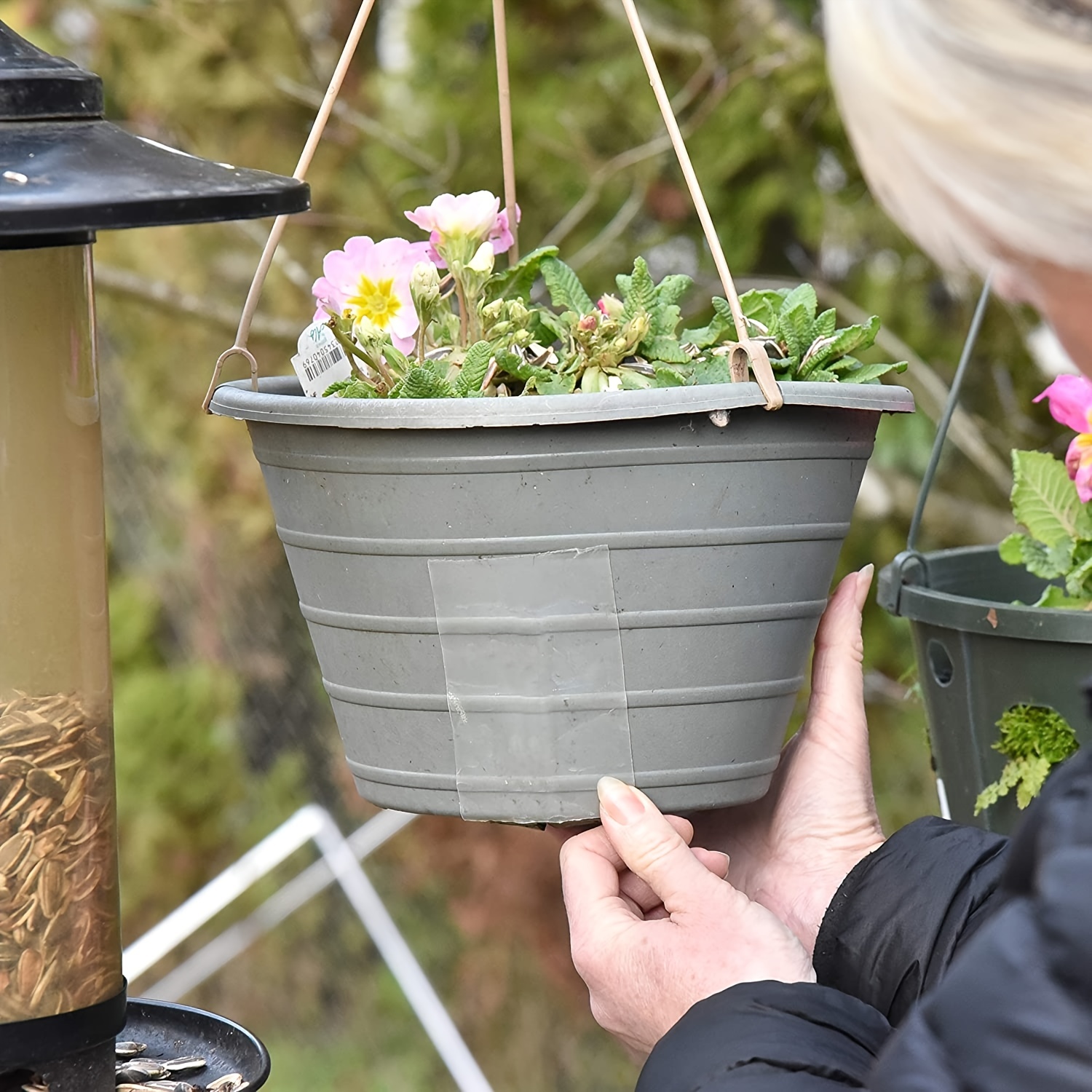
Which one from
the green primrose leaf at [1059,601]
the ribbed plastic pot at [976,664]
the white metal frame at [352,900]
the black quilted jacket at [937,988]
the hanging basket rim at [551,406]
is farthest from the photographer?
the white metal frame at [352,900]

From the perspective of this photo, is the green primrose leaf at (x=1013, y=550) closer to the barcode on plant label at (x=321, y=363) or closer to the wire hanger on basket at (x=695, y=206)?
the wire hanger on basket at (x=695, y=206)

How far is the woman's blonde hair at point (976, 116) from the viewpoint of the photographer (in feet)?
1.87

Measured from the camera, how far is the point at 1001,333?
7.46 feet

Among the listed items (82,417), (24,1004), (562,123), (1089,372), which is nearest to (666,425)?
(1089,372)

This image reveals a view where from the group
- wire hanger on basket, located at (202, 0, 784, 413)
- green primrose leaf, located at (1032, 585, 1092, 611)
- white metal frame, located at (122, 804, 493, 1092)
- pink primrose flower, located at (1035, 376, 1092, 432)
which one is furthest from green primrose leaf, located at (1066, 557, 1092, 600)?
white metal frame, located at (122, 804, 493, 1092)

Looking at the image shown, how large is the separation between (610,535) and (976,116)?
0.34 m

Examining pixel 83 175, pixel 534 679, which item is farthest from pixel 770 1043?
pixel 83 175

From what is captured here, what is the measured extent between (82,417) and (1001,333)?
5.62 ft

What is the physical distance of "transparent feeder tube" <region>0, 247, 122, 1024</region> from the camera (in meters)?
0.89


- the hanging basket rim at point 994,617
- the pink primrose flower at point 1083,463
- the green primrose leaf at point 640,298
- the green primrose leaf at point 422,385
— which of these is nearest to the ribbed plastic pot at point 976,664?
the hanging basket rim at point 994,617

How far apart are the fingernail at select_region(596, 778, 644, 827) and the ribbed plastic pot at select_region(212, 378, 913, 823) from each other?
12mm

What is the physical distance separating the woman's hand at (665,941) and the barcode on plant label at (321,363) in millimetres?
321

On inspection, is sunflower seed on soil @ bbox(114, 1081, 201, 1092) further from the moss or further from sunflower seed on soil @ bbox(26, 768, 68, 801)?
the moss

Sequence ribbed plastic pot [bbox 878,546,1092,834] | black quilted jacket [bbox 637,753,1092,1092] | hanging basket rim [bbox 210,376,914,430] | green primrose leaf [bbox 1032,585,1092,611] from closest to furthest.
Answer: black quilted jacket [bbox 637,753,1092,1092]
hanging basket rim [bbox 210,376,914,430]
ribbed plastic pot [bbox 878,546,1092,834]
green primrose leaf [bbox 1032,585,1092,611]
